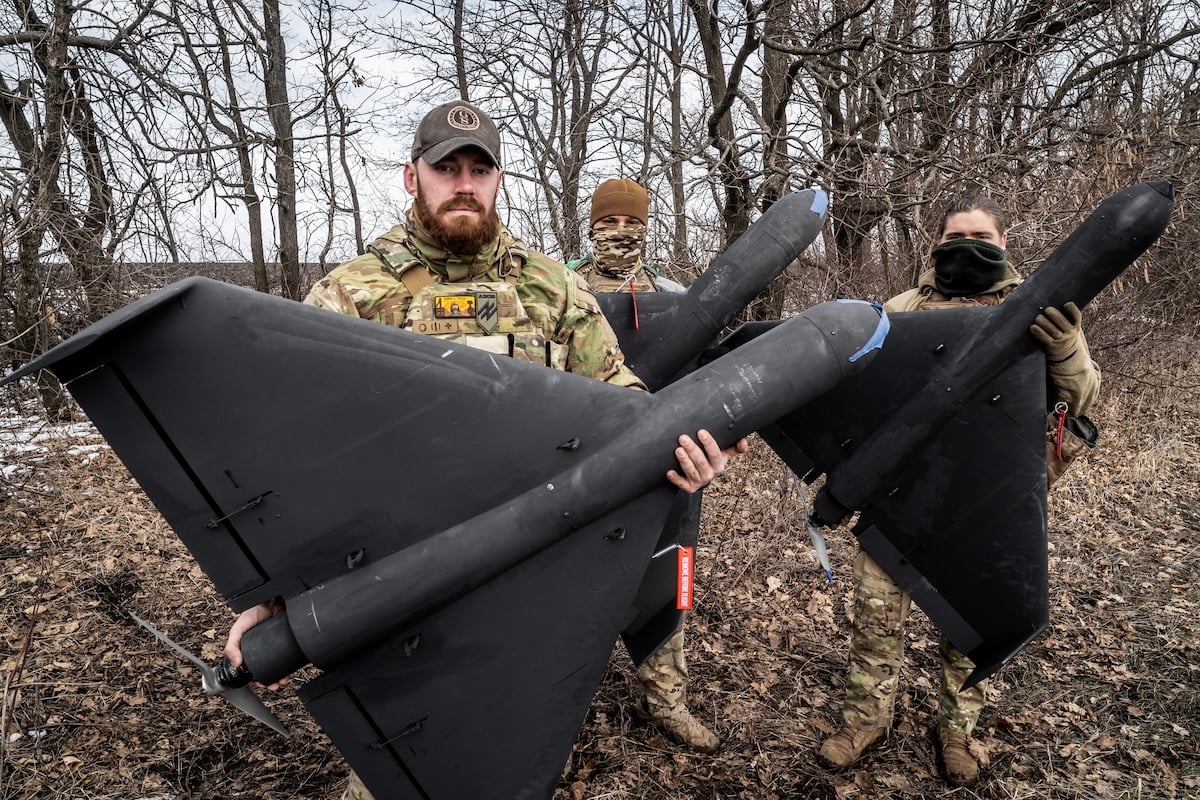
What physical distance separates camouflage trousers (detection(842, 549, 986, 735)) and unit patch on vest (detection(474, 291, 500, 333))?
2.38 meters

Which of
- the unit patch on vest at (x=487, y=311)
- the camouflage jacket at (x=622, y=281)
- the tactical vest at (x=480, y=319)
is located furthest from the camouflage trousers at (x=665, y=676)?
the camouflage jacket at (x=622, y=281)

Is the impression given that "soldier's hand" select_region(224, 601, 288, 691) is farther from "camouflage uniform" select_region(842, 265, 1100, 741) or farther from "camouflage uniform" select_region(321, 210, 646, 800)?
"camouflage uniform" select_region(842, 265, 1100, 741)

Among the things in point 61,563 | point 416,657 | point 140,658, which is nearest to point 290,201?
point 61,563

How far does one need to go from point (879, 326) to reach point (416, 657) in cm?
196

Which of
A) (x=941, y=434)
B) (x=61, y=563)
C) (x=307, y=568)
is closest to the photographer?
(x=307, y=568)

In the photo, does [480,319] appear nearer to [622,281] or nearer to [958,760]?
[622,281]

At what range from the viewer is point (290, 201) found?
1195 cm

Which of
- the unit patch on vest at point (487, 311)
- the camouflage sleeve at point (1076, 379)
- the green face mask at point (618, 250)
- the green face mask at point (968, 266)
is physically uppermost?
the unit patch on vest at point (487, 311)

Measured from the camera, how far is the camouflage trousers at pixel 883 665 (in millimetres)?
3303

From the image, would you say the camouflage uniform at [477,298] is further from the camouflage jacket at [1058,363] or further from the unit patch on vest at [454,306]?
the camouflage jacket at [1058,363]

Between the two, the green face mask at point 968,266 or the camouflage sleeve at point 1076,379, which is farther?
the green face mask at point 968,266

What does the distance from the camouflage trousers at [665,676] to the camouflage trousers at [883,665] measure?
93 cm

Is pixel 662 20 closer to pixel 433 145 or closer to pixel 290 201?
pixel 290 201

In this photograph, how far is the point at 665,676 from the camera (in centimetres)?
353
